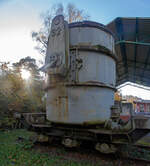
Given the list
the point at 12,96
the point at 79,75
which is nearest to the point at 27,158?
the point at 79,75

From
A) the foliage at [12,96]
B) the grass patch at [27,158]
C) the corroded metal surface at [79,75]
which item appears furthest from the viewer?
the foliage at [12,96]

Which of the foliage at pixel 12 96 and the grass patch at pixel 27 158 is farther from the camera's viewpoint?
the foliage at pixel 12 96

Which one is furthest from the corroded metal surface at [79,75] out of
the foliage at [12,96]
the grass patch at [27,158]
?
the foliage at [12,96]

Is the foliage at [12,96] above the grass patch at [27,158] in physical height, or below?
above

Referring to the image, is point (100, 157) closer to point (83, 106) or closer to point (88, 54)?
point (83, 106)

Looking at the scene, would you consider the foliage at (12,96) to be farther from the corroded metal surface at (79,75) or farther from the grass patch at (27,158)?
the corroded metal surface at (79,75)

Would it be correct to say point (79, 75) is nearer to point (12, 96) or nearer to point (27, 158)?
point (27, 158)

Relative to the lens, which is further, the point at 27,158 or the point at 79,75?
the point at 79,75

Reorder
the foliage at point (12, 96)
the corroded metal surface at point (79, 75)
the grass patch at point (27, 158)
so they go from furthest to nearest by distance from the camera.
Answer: the foliage at point (12, 96) < the corroded metal surface at point (79, 75) < the grass patch at point (27, 158)

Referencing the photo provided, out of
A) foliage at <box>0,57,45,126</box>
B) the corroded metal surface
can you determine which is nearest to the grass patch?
the corroded metal surface

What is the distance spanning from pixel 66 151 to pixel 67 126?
0.85m

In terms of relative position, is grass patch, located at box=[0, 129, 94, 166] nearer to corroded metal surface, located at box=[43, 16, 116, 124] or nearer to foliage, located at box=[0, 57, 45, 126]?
corroded metal surface, located at box=[43, 16, 116, 124]

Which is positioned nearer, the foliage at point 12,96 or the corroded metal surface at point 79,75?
the corroded metal surface at point 79,75

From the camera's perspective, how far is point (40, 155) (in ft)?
12.7
